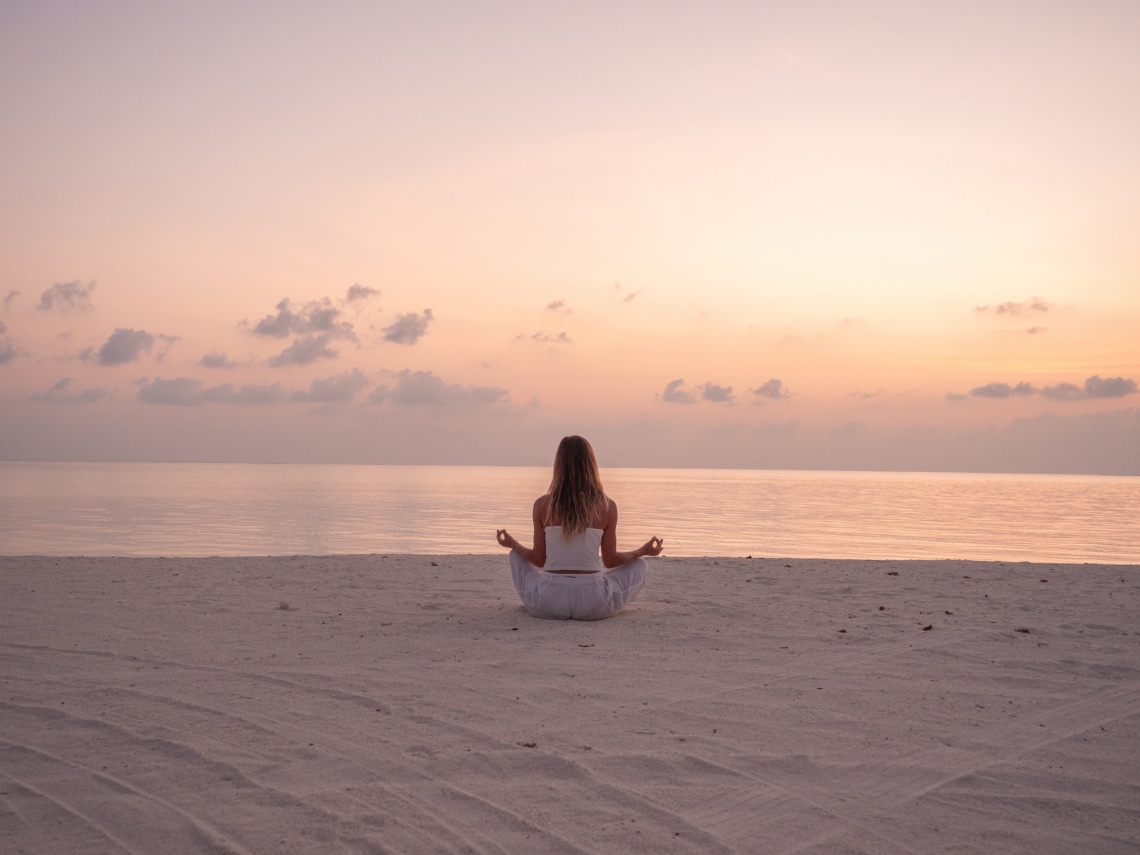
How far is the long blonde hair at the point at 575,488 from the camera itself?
8336 millimetres

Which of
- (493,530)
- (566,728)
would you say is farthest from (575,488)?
(493,530)

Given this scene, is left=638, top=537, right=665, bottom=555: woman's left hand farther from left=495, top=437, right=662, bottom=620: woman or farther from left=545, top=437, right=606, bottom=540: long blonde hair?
left=545, top=437, right=606, bottom=540: long blonde hair

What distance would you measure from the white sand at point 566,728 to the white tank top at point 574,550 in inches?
23.3

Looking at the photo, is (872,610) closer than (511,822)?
No

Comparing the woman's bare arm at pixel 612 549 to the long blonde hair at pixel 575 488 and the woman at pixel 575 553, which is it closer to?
A: the woman at pixel 575 553

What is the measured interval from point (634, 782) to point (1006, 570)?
429 inches

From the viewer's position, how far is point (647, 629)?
8164 mm

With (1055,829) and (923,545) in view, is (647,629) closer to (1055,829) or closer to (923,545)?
(1055,829)

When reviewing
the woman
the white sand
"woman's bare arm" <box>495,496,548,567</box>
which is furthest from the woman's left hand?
"woman's bare arm" <box>495,496,548,567</box>

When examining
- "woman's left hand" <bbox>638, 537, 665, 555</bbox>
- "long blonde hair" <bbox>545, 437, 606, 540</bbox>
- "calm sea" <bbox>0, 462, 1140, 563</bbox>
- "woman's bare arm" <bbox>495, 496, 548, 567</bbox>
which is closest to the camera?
"woman's left hand" <bbox>638, 537, 665, 555</bbox>

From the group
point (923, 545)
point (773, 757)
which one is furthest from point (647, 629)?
point (923, 545)

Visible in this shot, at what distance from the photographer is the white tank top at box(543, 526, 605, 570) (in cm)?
841

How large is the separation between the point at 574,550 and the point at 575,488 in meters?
0.64

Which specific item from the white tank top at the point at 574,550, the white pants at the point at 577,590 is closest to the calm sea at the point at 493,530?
the white pants at the point at 577,590
